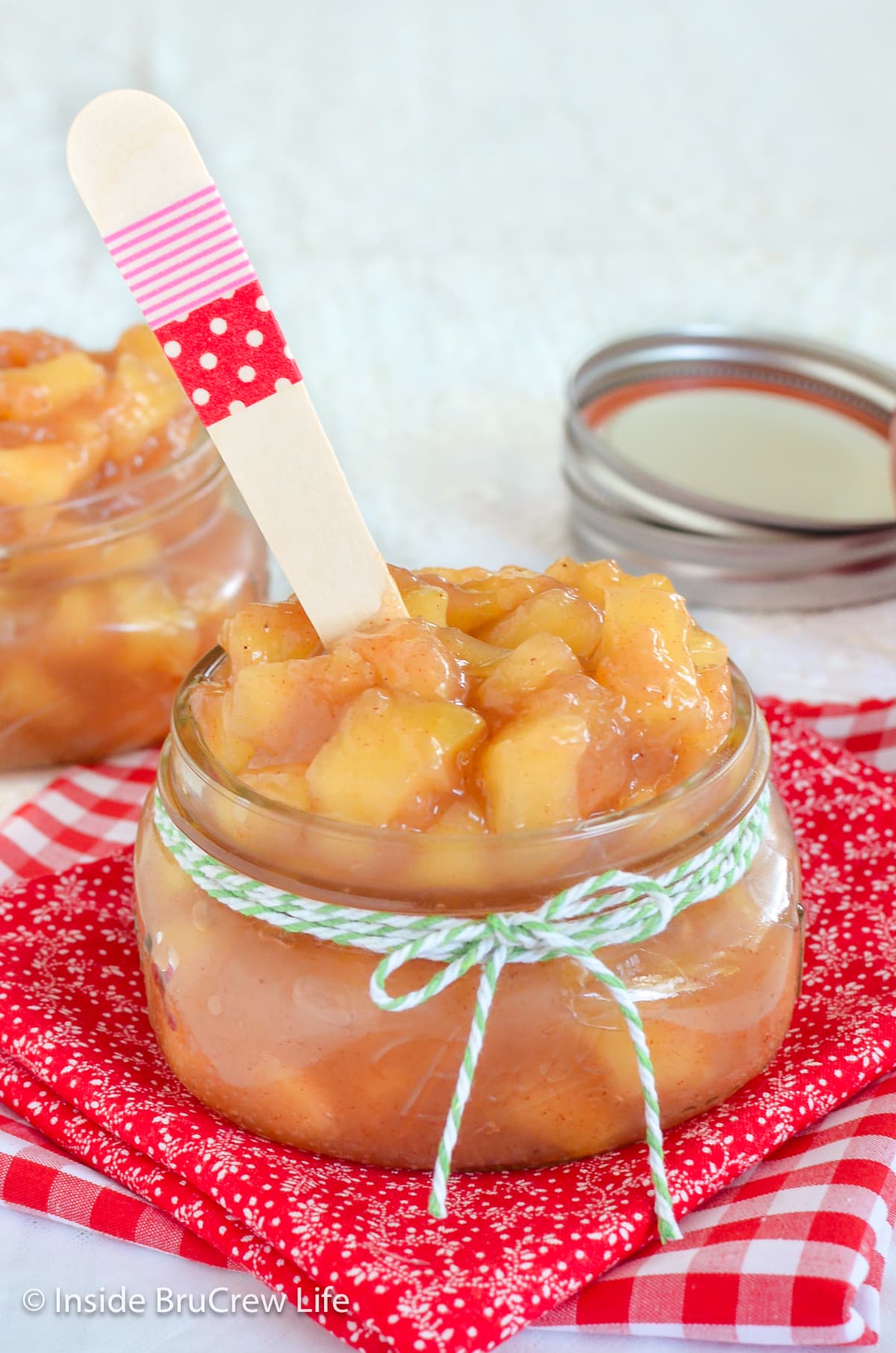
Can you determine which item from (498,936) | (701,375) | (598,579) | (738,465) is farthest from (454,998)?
(701,375)

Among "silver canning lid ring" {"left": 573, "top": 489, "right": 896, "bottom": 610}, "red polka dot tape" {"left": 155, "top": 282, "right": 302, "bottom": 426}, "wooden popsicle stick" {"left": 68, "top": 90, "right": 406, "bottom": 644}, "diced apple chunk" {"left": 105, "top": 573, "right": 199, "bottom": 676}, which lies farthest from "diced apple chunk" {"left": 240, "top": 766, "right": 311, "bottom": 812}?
"silver canning lid ring" {"left": 573, "top": 489, "right": 896, "bottom": 610}

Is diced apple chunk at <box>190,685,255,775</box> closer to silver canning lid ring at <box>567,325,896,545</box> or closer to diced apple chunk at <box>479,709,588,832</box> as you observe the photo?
diced apple chunk at <box>479,709,588,832</box>

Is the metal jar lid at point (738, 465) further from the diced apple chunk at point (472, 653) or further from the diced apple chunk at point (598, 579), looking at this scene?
the diced apple chunk at point (472, 653)

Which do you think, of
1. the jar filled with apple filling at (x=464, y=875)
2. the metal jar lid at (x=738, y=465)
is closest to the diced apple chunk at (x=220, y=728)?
the jar filled with apple filling at (x=464, y=875)

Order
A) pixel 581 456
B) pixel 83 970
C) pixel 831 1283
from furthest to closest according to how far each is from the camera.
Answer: pixel 581 456 → pixel 83 970 → pixel 831 1283

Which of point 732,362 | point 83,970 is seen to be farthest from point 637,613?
A: point 732,362

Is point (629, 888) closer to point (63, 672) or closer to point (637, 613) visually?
point (637, 613)

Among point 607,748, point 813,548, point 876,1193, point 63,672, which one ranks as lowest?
point 813,548
